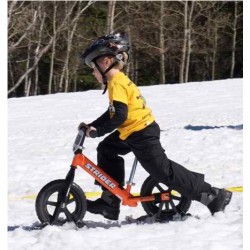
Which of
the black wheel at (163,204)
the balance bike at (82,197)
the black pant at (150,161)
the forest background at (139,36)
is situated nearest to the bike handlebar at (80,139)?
the balance bike at (82,197)

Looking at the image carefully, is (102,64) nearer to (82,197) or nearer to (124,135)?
(124,135)

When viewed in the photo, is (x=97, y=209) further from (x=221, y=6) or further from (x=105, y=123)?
(x=221, y=6)

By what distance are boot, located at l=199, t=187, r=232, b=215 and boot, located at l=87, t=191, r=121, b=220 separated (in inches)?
28.8

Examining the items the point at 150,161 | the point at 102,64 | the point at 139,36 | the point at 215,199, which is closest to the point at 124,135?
the point at 150,161

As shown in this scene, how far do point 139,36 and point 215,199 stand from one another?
32027 mm

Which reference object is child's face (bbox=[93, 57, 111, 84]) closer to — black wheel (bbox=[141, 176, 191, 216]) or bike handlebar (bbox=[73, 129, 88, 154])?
bike handlebar (bbox=[73, 129, 88, 154])

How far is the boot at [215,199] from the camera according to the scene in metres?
5.10

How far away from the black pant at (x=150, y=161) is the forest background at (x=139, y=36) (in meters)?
27.1

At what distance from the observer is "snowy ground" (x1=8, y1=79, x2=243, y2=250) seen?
177 inches

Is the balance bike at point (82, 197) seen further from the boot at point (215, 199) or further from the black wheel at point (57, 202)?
the boot at point (215, 199)

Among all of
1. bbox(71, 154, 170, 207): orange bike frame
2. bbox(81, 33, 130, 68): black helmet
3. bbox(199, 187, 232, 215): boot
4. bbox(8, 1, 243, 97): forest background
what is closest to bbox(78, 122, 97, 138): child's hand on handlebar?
bbox(71, 154, 170, 207): orange bike frame

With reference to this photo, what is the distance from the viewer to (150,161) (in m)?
4.88

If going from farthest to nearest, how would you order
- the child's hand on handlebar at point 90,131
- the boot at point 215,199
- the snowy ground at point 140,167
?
1. the boot at point 215,199
2. the child's hand on handlebar at point 90,131
3. the snowy ground at point 140,167

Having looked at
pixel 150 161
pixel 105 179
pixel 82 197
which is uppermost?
pixel 150 161
